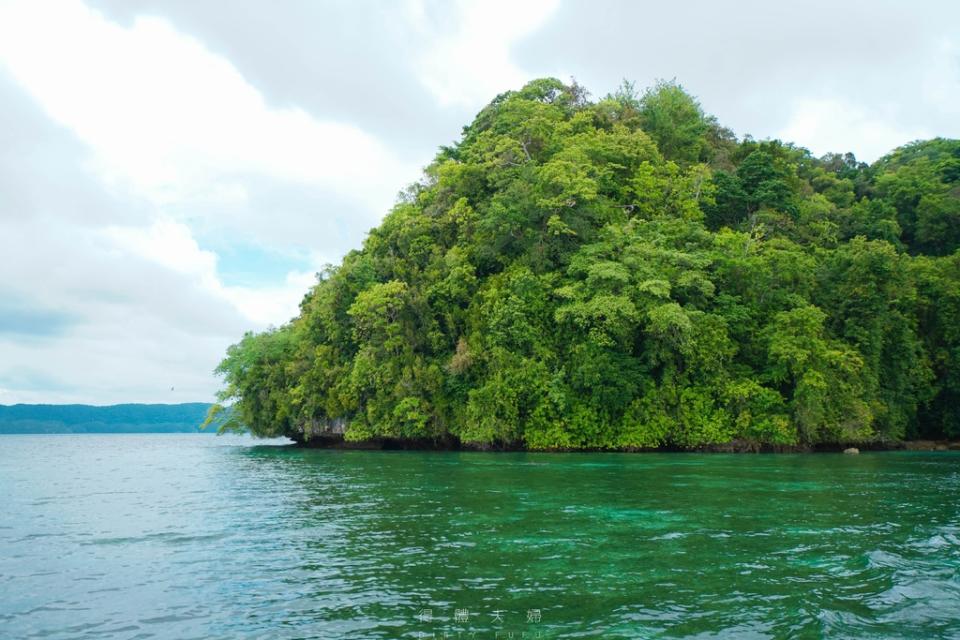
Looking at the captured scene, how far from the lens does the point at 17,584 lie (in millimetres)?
11281

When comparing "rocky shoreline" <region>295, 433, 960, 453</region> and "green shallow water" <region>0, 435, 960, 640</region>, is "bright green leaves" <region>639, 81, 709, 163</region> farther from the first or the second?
"green shallow water" <region>0, 435, 960, 640</region>

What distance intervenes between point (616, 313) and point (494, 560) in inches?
1207

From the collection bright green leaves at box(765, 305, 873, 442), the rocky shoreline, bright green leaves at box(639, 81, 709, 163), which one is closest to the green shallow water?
bright green leaves at box(765, 305, 873, 442)

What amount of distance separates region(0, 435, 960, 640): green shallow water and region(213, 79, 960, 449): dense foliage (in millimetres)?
18204

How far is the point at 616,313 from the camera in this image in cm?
4112

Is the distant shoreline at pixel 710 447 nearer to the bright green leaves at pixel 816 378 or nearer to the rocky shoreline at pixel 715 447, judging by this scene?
the rocky shoreline at pixel 715 447

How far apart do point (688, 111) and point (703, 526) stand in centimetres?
6675

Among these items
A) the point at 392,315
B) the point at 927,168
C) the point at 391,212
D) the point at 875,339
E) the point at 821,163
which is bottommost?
the point at 875,339

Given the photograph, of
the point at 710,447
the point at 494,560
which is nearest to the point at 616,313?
the point at 710,447

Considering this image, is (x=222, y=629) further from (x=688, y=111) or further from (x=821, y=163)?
(x=821, y=163)

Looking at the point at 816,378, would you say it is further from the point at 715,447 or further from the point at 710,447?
the point at 710,447

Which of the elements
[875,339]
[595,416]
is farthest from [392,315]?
[875,339]

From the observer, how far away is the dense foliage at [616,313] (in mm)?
42469

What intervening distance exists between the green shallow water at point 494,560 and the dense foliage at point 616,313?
18204 millimetres
